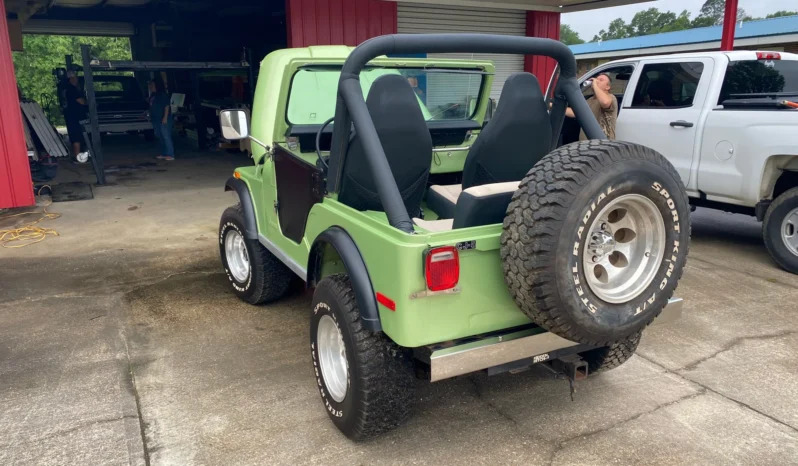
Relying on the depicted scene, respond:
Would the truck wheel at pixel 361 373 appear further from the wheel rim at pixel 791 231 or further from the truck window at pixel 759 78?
the truck window at pixel 759 78

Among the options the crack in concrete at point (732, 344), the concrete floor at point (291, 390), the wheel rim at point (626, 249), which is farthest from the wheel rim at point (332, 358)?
the crack in concrete at point (732, 344)

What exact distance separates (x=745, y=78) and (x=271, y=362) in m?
5.54

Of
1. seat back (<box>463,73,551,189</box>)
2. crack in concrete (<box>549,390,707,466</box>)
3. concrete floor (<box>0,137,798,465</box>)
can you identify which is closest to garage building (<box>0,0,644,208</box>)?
concrete floor (<box>0,137,798,465</box>)

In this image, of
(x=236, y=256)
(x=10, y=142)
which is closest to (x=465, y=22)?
(x=10, y=142)

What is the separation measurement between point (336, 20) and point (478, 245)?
8.73 meters

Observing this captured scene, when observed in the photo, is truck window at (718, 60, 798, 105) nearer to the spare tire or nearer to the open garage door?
the spare tire

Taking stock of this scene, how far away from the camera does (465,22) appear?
11.9m

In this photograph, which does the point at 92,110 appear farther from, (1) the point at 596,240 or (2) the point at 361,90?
(1) the point at 596,240

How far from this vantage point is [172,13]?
1852 centimetres

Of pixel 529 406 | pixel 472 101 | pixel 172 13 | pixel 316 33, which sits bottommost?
pixel 529 406

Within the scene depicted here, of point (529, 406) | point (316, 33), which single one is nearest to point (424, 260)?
point (529, 406)

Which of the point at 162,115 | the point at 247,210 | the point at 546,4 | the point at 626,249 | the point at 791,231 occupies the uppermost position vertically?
the point at 546,4

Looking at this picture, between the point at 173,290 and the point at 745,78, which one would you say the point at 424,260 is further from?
the point at 745,78

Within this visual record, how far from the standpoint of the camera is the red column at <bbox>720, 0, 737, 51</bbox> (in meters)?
9.99
